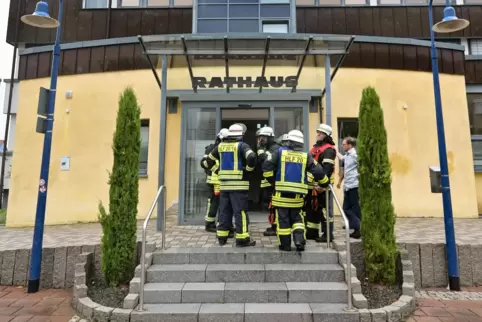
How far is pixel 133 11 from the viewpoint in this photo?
39.1 feet

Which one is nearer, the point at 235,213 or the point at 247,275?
the point at 247,275

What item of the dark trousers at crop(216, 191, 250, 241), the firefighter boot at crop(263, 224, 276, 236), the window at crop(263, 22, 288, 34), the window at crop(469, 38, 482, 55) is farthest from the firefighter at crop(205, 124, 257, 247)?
the window at crop(469, 38, 482, 55)

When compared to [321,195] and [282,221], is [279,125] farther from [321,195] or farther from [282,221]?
[282,221]

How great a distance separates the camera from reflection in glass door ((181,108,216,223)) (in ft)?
22.6

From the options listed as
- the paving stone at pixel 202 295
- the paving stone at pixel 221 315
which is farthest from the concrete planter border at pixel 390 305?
the paving stone at pixel 202 295

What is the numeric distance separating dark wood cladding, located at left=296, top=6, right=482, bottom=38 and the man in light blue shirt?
699 cm

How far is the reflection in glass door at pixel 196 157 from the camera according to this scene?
6.88 metres

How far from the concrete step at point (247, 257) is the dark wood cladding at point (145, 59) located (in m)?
6.17

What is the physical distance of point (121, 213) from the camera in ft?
14.9

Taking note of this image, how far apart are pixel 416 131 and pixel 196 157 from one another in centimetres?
615

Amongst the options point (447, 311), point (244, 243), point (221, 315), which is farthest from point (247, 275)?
point (447, 311)

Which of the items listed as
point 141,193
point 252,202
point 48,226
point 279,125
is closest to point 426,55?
point 279,125

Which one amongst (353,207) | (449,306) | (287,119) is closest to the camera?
(449,306)

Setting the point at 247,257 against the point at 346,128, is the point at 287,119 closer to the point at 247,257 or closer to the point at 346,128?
the point at 346,128
